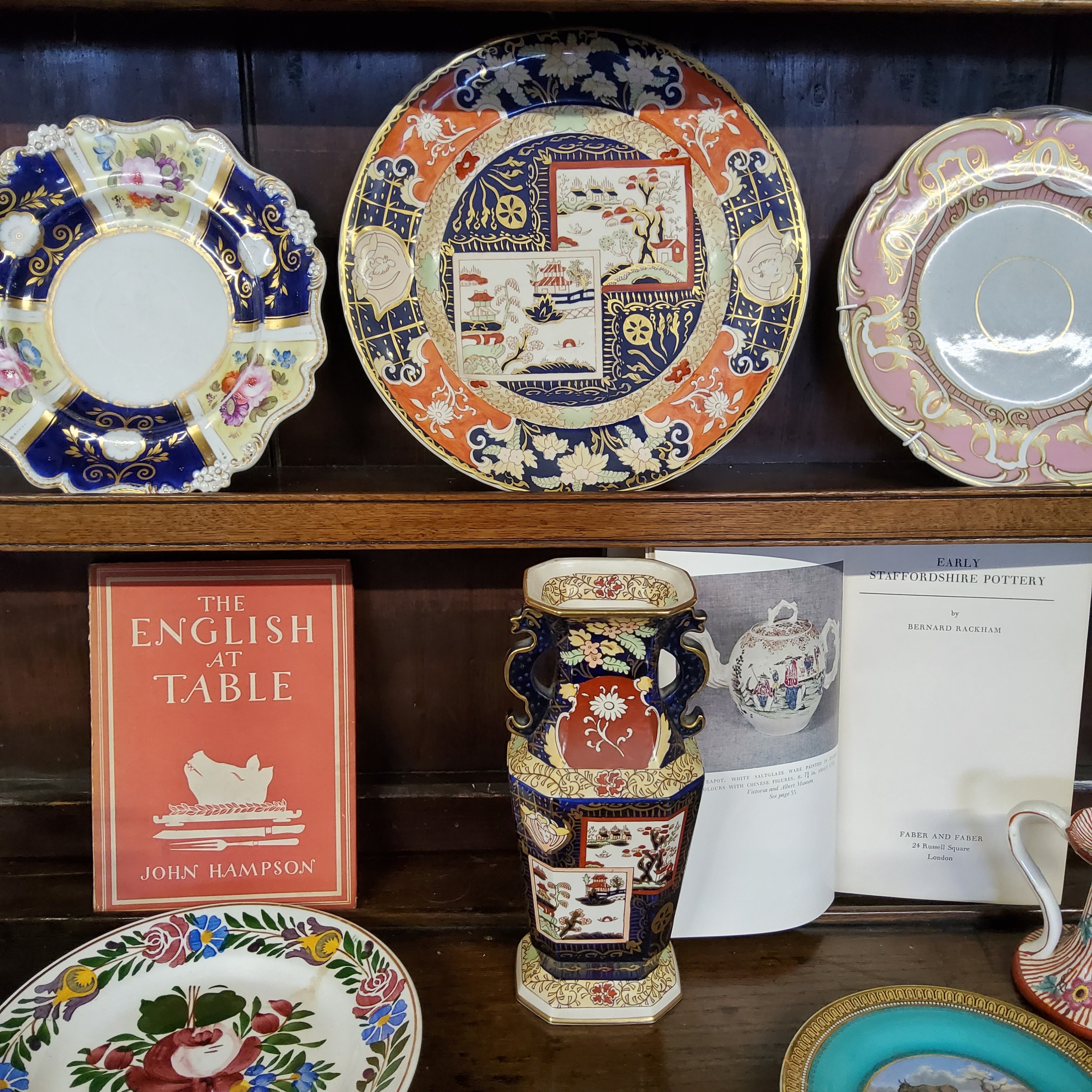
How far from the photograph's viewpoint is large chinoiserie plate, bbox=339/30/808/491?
836 mm

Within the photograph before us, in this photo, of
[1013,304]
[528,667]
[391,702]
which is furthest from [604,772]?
[1013,304]

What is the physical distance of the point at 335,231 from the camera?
38.0 inches

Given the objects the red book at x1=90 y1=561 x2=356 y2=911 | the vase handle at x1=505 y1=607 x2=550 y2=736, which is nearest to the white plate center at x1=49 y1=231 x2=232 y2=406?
the red book at x1=90 y1=561 x2=356 y2=911

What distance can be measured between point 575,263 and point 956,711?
62 centimetres

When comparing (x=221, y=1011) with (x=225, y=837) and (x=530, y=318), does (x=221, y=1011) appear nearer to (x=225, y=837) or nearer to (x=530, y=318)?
(x=225, y=837)

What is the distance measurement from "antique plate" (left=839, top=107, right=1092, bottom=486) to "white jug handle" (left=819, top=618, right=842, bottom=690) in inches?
8.3

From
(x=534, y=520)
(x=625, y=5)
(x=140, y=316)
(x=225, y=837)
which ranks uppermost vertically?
(x=625, y=5)

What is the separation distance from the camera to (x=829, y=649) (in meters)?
0.98

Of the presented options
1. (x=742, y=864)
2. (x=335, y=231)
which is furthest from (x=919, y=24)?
(x=742, y=864)

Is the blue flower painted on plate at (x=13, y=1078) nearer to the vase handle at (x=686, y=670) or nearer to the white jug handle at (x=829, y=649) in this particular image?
the vase handle at (x=686, y=670)

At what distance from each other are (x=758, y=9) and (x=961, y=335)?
1.11ft

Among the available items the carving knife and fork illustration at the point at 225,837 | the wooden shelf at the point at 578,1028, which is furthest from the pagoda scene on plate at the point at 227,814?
the wooden shelf at the point at 578,1028

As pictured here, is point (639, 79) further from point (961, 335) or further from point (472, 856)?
point (472, 856)

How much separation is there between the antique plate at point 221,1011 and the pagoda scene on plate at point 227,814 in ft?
0.27
